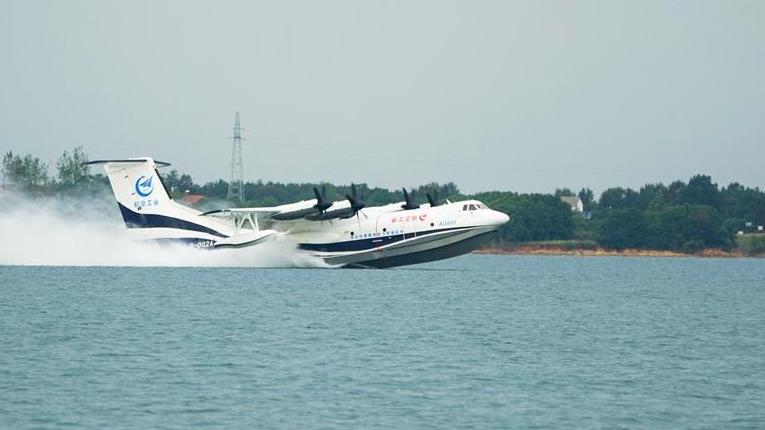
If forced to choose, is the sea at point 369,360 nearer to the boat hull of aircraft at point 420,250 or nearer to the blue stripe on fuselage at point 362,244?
the boat hull of aircraft at point 420,250

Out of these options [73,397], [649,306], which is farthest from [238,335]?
[649,306]

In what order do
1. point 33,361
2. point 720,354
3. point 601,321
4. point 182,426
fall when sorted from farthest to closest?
point 601,321 < point 720,354 < point 33,361 < point 182,426

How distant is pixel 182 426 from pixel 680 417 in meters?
9.25

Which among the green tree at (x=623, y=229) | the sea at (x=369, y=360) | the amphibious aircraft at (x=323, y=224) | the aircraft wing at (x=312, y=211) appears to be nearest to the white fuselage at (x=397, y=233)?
the amphibious aircraft at (x=323, y=224)

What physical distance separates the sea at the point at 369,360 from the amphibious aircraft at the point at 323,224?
9.77 metres

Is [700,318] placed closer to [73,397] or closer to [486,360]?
[486,360]

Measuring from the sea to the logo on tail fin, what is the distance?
42.8 ft

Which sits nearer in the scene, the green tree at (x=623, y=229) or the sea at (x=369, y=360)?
the sea at (x=369, y=360)

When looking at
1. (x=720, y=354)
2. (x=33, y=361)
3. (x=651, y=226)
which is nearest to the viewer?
(x=33, y=361)

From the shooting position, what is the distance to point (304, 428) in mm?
21156

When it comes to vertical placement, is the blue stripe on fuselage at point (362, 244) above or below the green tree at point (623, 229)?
below

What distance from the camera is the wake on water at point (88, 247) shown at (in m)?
65.8

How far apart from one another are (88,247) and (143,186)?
25.6 feet

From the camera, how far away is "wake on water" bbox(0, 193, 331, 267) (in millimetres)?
65812
